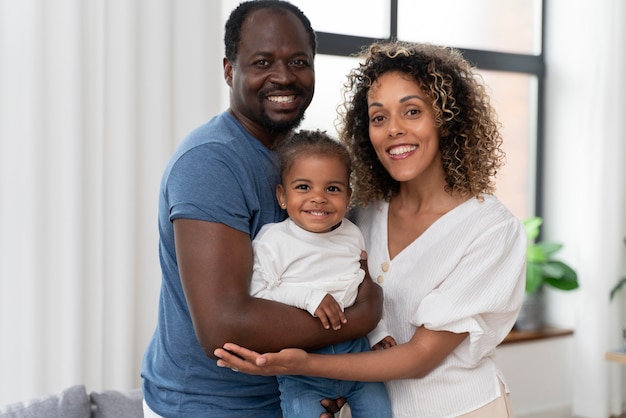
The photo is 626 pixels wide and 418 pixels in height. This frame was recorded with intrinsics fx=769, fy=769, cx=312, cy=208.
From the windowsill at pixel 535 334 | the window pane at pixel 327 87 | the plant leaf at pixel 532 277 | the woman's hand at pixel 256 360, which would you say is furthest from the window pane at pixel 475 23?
the woman's hand at pixel 256 360

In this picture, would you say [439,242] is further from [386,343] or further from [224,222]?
[224,222]

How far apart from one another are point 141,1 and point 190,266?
1.77 m

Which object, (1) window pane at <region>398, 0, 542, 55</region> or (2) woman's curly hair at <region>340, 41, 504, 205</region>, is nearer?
(2) woman's curly hair at <region>340, 41, 504, 205</region>

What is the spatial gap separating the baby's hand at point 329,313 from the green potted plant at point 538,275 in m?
3.03

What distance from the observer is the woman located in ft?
5.97

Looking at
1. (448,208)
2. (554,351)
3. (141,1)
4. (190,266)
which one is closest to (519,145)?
(554,351)

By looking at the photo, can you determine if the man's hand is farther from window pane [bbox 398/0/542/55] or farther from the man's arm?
window pane [bbox 398/0/542/55]

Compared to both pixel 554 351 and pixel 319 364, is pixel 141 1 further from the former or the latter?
pixel 554 351

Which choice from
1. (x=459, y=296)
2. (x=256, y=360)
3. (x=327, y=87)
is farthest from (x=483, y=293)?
(x=327, y=87)

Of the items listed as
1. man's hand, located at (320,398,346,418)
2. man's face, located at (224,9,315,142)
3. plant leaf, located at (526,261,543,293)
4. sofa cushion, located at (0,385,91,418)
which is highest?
man's face, located at (224,9,315,142)

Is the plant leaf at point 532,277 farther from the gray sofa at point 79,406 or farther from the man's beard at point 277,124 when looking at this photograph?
the man's beard at point 277,124

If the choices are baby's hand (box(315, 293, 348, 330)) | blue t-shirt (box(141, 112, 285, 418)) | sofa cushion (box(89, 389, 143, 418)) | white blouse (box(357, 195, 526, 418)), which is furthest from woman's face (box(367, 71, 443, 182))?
sofa cushion (box(89, 389, 143, 418))

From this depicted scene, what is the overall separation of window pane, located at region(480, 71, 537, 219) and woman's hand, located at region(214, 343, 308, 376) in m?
3.46

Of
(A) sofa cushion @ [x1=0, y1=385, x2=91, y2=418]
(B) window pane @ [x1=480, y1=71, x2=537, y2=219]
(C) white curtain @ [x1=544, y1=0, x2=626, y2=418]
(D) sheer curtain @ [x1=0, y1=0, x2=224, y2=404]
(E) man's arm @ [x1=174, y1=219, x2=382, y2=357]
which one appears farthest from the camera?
(B) window pane @ [x1=480, y1=71, x2=537, y2=219]
